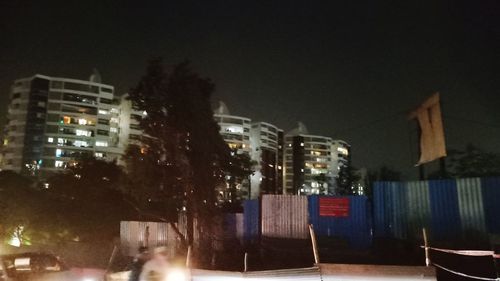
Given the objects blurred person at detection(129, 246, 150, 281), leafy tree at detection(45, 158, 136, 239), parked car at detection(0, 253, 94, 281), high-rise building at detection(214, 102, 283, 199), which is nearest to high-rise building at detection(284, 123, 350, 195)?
high-rise building at detection(214, 102, 283, 199)

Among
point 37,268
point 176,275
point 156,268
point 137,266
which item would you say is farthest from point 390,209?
point 37,268

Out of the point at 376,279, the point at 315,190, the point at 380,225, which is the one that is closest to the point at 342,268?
the point at 376,279

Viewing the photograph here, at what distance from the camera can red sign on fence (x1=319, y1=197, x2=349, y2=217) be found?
2008 cm

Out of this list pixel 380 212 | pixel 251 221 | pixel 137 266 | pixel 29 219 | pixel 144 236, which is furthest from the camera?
pixel 29 219

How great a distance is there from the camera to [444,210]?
17938 mm

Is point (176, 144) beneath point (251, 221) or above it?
above

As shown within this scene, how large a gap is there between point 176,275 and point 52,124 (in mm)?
90472

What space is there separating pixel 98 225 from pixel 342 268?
1962 cm

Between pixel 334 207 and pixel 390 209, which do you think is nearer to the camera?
pixel 390 209

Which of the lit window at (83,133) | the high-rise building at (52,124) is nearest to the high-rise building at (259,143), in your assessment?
the high-rise building at (52,124)

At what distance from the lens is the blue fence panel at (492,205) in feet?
54.7

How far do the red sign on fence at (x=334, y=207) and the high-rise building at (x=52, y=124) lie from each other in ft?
256

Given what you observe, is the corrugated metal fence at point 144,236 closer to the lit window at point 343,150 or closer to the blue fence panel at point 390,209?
the blue fence panel at point 390,209

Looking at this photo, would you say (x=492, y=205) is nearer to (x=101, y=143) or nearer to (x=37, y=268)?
(x=37, y=268)
